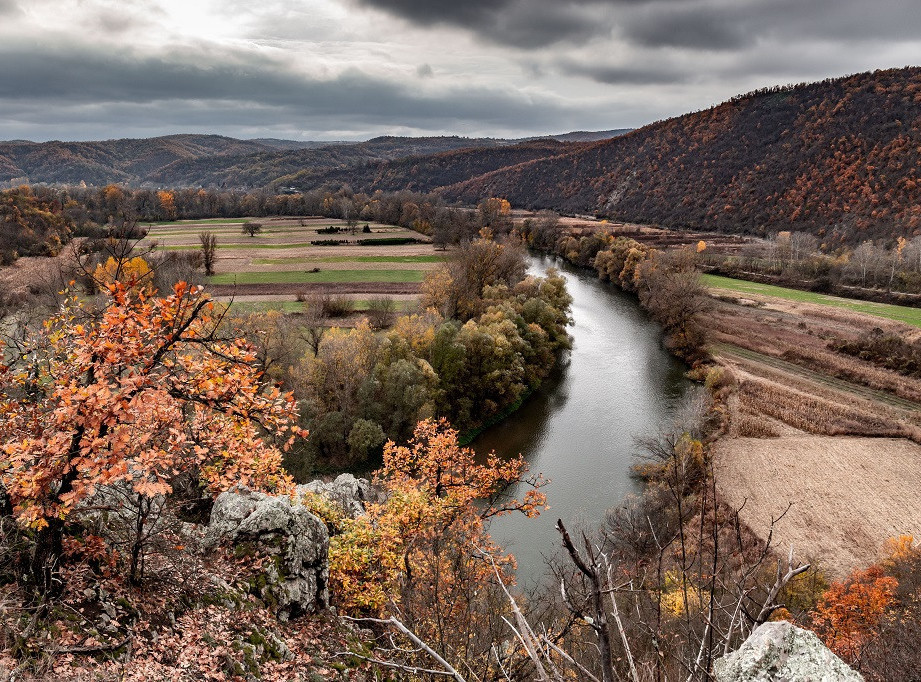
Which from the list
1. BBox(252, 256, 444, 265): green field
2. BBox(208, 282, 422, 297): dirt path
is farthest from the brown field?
BBox(252, 256, 444, 265): green field

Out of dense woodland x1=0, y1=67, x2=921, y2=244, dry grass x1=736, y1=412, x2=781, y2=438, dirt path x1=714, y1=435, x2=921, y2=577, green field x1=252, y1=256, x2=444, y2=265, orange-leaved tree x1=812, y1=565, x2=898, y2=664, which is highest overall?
dense woodland x1=0, y1=67, x2=921, y2=244

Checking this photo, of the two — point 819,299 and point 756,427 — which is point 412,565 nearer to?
point 756,427

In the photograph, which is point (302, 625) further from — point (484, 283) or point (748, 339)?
point (748, 339)

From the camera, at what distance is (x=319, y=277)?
5769 centimetres

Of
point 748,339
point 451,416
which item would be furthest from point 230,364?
point 748,339

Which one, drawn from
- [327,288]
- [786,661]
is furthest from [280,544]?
[327,288]

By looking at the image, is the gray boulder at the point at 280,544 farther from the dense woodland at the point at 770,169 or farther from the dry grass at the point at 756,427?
the dense woodland at the point at 770,169

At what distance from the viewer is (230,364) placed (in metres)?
6.20

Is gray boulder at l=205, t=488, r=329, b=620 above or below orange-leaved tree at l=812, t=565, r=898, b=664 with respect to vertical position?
above

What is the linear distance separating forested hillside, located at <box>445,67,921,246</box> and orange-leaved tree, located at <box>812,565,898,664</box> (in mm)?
77283

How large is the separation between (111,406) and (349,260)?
6466 cm

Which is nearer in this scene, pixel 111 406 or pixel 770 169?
→ pixel 111 406

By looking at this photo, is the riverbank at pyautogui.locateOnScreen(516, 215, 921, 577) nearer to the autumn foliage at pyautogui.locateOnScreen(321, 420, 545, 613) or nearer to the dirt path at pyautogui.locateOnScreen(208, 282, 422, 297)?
the autumn foliage at pyautogui.locateOnScreen(321, 420, 545, 613)

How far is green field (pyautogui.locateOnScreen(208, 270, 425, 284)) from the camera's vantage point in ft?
182
